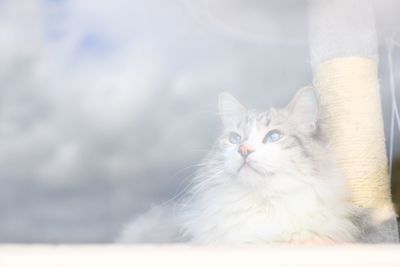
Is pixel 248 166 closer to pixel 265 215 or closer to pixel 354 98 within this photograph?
pixel 265 215

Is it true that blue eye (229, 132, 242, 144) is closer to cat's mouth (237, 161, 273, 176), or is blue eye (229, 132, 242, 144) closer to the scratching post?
cat's mouth (237, 161, 273, 176)

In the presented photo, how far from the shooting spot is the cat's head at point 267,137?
62.1 inches

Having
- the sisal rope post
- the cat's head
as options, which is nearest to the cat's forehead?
the cat's head

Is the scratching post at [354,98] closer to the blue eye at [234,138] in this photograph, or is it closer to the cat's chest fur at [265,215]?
the cat's chest fur at [265,215]

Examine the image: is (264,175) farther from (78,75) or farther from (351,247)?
(78,75)

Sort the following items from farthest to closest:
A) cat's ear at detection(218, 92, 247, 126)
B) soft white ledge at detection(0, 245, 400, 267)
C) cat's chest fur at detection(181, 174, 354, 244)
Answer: cat's ear at detection(218, 92, 247, 126) → cat's chest fur at detection(181, 174, 354, 244) → soft white ledge at detection(0, 245, 400, 267)

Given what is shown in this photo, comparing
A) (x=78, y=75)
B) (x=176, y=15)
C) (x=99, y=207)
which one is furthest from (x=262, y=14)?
(x=99, y=207)

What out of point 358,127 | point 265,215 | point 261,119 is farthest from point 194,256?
point 358,127

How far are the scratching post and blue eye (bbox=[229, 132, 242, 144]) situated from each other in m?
0.20

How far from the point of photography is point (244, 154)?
1.58 metres

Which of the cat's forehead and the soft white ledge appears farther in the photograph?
the cat's forehead

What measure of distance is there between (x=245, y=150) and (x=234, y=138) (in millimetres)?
55

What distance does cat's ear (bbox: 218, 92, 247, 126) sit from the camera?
163cm

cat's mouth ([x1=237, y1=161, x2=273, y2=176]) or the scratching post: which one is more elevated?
the scratching post
